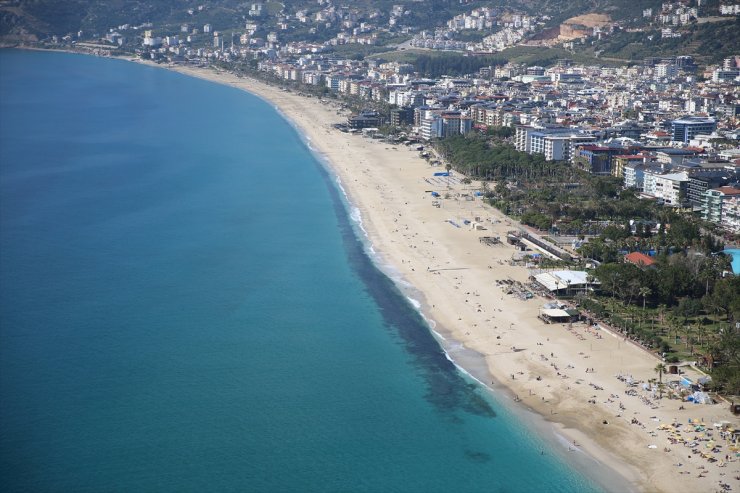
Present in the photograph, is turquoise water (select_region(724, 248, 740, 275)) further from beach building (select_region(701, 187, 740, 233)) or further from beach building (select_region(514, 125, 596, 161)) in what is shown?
beach building (select_region(514, 125, 596, 161))

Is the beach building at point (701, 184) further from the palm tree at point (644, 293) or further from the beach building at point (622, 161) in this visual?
the palm tree at point (644, 293)

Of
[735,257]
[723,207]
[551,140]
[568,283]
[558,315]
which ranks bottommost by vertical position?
[558,315]

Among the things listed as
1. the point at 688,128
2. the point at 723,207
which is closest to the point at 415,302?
the point at 723,207

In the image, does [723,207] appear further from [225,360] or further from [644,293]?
[225,360]

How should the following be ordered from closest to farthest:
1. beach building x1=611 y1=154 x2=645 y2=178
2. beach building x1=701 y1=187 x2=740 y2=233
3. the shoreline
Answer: the shoreline
beach building x1=701 y1=187 x2=740 y2=233
beach building x1=611 y1=154 x2=645 y2=178

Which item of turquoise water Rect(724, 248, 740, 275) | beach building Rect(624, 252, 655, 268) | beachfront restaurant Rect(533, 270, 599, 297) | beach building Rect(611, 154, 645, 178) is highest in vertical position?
beach building Rect(611, 154, 645, 178)

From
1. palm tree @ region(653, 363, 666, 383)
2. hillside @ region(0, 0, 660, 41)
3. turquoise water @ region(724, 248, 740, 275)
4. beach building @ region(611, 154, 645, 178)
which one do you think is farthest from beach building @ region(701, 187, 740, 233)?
hillside @ region(0, 0, 660, 41)

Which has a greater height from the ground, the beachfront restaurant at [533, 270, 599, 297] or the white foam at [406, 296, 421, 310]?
the beachfront restaurant at [533, 270, 599, 297]
